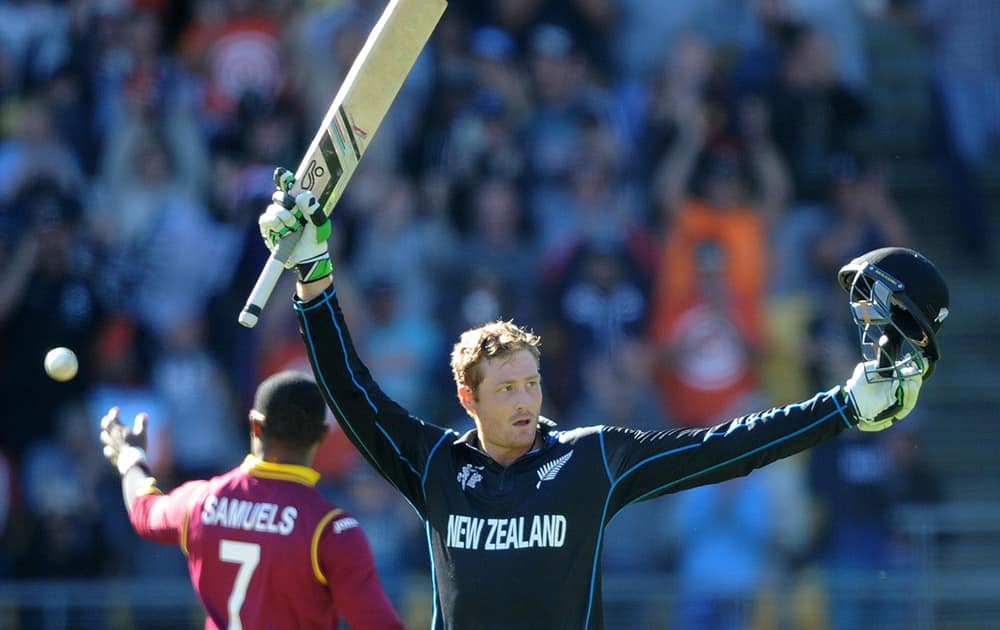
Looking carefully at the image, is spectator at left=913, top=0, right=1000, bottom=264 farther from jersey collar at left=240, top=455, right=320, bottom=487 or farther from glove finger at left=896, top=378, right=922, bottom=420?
glove finger at left=896, top=378, right=922, bottom=420

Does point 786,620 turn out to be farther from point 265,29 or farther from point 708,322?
point 265,29

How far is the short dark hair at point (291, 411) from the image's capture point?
5.41 meters

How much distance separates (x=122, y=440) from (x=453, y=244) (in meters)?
4.76

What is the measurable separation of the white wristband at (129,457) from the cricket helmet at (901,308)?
8.46 feet

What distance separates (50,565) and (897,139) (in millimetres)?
6765

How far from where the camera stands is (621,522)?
9.72 meters

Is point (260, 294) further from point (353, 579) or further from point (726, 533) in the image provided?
point (726, 533)

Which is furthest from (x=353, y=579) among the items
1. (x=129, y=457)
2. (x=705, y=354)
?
(x=705, y=354)

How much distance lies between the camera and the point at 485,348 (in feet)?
15.8

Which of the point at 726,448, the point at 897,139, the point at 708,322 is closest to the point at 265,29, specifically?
the point at 708,322

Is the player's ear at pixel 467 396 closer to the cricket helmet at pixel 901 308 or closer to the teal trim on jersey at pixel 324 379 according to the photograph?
the teal trim on jersey at pixel 324 379

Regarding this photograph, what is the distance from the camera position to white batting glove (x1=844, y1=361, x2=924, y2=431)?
14.6ft

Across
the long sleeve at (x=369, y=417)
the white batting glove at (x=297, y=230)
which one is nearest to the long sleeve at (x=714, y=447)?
the long sleeve at (x=369, y=417)

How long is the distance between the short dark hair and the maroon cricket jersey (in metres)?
0.10
